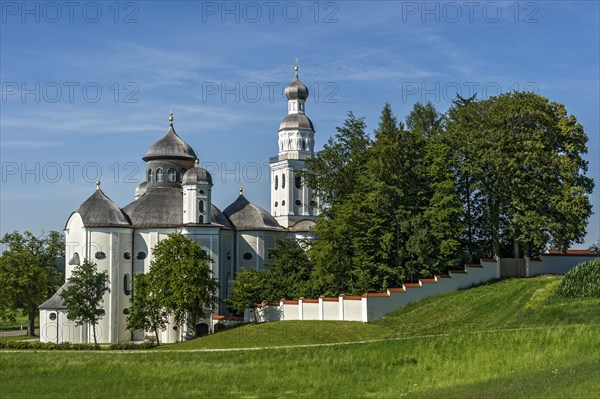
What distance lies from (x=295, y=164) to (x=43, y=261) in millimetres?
24195

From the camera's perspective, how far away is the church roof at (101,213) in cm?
6538

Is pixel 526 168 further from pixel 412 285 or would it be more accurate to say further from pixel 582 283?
pixel 582 283

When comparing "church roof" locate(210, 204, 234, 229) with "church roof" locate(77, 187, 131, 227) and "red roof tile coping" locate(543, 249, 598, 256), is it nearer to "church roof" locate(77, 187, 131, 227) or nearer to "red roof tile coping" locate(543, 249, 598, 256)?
"church roof" locate(77, 187, 131, 227)

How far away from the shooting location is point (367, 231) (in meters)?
54.8

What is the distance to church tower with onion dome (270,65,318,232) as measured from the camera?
7900cm

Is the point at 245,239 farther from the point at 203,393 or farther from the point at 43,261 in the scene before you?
the point at 203,393

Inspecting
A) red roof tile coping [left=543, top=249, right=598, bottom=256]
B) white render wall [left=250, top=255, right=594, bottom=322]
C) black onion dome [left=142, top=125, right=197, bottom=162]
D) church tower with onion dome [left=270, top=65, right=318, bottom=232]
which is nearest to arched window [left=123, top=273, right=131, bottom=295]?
black onion dome [left=142, top=125, right=197, bottom=162]

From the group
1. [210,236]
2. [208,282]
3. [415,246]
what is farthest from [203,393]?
[210,236]

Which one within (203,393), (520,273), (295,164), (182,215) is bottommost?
(203,393)

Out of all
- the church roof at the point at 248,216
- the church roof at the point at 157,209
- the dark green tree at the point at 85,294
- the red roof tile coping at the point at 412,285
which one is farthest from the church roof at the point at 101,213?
the red roof tile coping at the point at 412,285

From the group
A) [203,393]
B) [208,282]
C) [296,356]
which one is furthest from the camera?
[208,282]

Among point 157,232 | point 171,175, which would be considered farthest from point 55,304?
point 171,175

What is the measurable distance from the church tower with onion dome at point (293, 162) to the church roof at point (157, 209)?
1266cm

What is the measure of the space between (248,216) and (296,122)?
1261 cm
